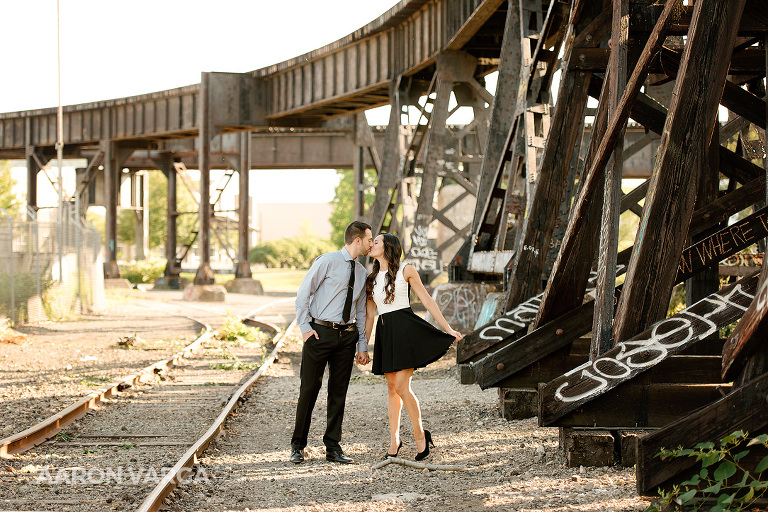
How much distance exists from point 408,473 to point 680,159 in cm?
292

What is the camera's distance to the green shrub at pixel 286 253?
74688 millimetres

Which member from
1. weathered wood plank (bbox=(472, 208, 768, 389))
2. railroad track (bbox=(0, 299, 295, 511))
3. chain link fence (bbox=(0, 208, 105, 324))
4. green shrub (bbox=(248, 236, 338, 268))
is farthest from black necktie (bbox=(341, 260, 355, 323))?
green shrub (bbox=(248, 236, 338, 268))

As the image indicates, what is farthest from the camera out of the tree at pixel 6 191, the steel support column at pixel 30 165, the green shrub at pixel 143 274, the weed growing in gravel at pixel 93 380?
the tree at pixel 6 191

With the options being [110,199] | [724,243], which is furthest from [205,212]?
[724,243]

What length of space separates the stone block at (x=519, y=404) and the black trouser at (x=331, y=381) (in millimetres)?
1781

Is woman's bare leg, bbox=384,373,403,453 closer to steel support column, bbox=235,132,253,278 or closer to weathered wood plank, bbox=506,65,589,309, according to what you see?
weathered wood plank, bbox=506,65,589,309

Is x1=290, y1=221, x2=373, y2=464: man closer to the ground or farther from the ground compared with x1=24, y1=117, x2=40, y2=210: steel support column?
closer to the ground

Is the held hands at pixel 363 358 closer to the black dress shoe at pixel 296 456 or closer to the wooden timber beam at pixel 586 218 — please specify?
the black dress shoe at pixel 296 456

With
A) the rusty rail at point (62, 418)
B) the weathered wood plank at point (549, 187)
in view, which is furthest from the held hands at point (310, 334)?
the weathered wood plank at point (549, 187)

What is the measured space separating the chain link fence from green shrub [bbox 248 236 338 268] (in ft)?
165

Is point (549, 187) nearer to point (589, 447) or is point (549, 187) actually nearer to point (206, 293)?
point (589, 447)

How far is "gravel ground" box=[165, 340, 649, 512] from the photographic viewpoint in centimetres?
539

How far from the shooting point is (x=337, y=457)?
22.1 feet

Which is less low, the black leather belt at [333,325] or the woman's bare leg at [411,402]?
the black leather belt at [333,325]
